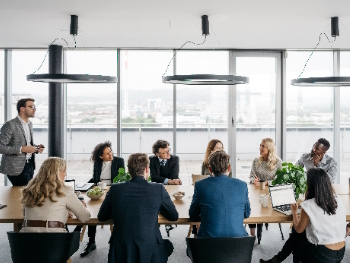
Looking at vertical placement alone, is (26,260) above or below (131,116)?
below

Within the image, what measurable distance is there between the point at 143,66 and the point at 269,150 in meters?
3.07

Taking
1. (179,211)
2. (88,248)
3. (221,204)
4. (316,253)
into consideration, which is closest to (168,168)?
(88,248)

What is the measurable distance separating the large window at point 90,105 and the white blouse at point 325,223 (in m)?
4.43

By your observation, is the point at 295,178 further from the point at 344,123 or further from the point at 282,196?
the point at 344,123

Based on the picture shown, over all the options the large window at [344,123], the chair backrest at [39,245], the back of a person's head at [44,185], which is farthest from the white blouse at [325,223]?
the large window at [344,123]

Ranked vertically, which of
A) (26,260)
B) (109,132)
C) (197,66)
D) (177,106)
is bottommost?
(26,260)

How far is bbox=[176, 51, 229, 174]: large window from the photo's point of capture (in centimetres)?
680

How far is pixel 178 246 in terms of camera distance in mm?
4445

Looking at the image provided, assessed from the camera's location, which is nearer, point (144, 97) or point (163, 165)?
point (163, 165)

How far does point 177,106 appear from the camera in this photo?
695 cm

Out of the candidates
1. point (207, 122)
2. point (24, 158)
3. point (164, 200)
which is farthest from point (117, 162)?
point (207, 122)

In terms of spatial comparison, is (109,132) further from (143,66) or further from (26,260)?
(26,260)

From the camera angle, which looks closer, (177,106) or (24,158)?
(24,158)

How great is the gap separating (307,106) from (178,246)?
4028 mm
